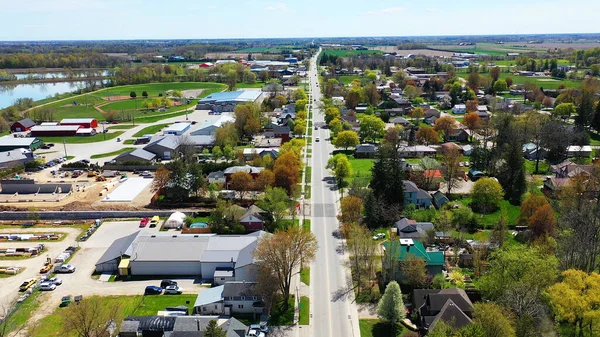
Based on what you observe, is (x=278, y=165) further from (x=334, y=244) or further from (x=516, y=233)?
(x=516, y=233)

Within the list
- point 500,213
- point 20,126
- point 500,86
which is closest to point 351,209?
point 500,213

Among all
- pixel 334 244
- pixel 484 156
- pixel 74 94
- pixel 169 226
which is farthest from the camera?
pixel 74 94

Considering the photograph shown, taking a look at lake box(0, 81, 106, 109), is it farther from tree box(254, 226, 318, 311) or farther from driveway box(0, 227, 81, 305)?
tree box(254, 226, 318, 311)

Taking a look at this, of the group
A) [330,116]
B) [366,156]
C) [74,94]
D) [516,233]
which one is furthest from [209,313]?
[74,94]

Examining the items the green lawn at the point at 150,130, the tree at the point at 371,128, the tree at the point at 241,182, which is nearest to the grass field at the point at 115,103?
the green lawn at the point at 150,130

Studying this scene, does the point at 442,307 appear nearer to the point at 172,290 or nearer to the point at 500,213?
the point at 172,290

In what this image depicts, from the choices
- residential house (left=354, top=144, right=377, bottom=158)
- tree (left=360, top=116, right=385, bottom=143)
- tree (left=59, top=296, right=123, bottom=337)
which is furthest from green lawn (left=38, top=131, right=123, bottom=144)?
tree (left=59, top=296, right=123, bottom=337)
